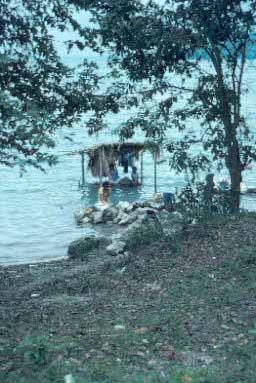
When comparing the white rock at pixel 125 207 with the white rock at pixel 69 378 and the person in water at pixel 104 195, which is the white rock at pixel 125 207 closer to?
the person in water at pixel 104 195

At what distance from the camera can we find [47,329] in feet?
23.6

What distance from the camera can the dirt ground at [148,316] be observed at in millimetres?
5656

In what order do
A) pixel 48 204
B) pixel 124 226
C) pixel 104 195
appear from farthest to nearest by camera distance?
1. pixel 48 204
2. pixel 104 195
3. pixel 124 226

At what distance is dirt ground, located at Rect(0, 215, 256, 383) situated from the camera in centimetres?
566

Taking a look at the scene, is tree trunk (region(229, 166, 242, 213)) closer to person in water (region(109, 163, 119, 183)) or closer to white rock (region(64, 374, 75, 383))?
white rock (region(64, 374, 75, 383))

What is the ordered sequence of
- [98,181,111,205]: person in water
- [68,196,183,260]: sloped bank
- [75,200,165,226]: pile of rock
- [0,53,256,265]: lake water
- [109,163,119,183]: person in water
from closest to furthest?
[68,196,183,260]: sloped bank, [0,53,256,265]: lake water, [75,200,165,226]: pile of rock, [98,181,111,205]: person in water, [109,163,119,183]: person in water

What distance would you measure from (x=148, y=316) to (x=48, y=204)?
59.4 feet

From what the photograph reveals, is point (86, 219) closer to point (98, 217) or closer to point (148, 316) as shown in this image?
point (98, 217)

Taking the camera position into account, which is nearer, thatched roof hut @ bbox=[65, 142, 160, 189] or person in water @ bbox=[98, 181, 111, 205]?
person in water @ bbox=[98, 181, 111, 205]

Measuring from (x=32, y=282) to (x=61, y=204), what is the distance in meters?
13.8

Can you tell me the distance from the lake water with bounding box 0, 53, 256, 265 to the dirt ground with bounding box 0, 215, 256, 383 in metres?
3.72

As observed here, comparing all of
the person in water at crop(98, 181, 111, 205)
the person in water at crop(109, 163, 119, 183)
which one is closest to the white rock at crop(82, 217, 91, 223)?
the person in water at crop(98, 181, 111, 205)

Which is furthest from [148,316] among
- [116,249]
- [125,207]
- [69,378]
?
[125,207]

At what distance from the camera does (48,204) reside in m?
25.1
